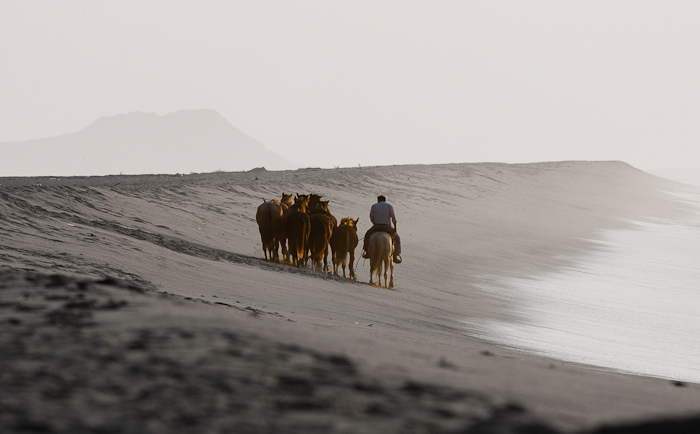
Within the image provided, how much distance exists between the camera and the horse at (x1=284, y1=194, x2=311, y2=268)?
54.1 ft

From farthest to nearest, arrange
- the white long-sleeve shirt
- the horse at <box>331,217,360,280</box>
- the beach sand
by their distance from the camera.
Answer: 1. the horse at <box>331,217,360,280</box>
2. the white long-sleeve shirt
3. the beach sand

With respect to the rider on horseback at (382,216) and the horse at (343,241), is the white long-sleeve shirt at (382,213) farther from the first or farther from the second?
the horse at (343,241)

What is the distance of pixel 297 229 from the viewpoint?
16.5 metres

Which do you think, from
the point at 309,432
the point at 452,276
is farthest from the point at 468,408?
the point at 452,276

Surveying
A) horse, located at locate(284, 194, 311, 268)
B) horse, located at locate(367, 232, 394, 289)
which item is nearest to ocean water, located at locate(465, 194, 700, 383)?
horse, located at locate(367, 232, 394, 289)

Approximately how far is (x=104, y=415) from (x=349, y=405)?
126 centimetres

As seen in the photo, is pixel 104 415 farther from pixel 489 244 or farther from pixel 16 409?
pixel 489 244

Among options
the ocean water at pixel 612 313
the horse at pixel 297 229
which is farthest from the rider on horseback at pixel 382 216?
the ocean water at pixel 612 313

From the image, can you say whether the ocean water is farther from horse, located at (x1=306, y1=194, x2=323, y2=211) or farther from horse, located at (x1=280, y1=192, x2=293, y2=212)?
horse, located at (x1=280, y1=192, x2=293, y2=212)

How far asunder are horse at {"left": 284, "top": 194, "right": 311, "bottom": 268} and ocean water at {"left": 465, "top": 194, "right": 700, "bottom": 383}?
3.87 metres

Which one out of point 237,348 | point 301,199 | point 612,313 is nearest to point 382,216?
point 301,199

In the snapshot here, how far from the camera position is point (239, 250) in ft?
61.7

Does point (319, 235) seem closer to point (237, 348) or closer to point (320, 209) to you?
point (320, 209)

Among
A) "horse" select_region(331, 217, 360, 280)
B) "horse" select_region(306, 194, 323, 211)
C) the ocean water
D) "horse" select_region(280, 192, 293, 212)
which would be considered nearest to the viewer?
the ocean water
